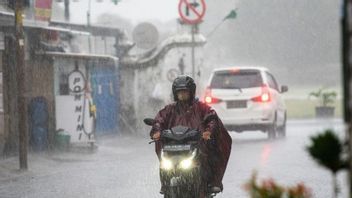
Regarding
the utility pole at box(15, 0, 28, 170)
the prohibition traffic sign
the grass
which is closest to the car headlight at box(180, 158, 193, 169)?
the utility pole at box(15, 0, 28, 170)

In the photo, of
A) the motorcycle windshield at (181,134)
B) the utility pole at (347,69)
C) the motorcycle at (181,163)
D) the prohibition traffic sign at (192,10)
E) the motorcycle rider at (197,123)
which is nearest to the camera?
the utility pole at (347,69)

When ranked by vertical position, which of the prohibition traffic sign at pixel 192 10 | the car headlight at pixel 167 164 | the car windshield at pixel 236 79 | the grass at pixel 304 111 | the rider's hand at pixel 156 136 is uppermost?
Answer: the prohibition traffic sign at pixel 192 10

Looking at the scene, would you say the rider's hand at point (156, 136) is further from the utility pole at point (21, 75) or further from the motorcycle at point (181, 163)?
the utility pole at point (21, 75)

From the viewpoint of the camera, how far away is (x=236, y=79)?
79.4 feet

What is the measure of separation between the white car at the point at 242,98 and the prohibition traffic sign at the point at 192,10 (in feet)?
4.56

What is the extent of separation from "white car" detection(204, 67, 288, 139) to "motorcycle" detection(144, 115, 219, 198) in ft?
46.2

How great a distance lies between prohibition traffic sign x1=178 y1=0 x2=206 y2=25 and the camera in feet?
78.2

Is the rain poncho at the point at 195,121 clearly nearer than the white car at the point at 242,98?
Yes

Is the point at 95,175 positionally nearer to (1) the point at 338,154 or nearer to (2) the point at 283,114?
(2) the point at 283,114

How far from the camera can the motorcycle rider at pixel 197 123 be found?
393 inches

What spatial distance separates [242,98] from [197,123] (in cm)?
1386

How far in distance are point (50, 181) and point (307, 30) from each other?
234ft

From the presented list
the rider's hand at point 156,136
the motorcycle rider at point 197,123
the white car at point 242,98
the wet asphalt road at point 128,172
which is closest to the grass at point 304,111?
the white car at point 242,98

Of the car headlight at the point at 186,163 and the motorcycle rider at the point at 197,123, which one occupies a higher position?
the motorcycle rider at the point at 197,123
